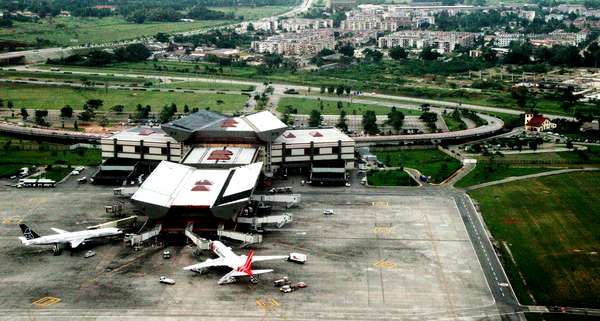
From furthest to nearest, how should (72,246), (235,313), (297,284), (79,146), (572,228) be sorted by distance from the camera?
1. (79,146)
2. (572,228)
3. (72,246)
4. (297,284)
5. (235,313)

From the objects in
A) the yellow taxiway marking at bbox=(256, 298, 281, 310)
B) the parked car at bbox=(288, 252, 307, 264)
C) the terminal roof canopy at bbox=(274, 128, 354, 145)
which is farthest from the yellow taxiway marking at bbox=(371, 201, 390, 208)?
the yellow taxiway marking at bbox=(256, 298, 281, 310)

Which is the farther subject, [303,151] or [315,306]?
[303,151]

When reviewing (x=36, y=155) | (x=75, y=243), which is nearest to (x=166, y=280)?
(x=75, y=243)

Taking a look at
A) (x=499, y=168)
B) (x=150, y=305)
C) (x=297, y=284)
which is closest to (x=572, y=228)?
(x=499, y=168)

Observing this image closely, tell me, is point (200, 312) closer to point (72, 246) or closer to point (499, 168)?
point (72, 246)

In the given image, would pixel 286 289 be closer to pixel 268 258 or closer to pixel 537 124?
pixel 268 258

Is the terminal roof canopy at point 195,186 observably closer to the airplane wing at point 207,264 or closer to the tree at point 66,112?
the airplane wing at point 207,264

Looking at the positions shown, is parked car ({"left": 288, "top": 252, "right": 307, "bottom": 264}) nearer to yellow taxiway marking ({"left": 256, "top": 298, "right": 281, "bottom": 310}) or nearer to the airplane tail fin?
yellow taxiway marking ({"left": 256, "top": 298, "right": 281, "bottom": 310})
